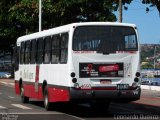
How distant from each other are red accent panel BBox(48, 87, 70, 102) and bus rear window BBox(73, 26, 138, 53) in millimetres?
1505

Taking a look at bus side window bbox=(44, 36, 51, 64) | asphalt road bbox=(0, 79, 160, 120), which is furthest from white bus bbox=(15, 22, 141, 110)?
bus side window bbox=(44, 36, 51, 64)

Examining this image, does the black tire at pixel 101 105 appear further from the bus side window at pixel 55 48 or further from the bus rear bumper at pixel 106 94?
the bus rear bumper at pixel 106 94

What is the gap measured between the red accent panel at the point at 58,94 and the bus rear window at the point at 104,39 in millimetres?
1505

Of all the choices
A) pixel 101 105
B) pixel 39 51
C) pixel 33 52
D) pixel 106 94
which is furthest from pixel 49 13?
pixel 106 94

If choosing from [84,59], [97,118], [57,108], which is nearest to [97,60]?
[84,59]

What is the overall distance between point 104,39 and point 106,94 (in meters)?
1.87

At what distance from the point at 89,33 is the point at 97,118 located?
9.26 feet

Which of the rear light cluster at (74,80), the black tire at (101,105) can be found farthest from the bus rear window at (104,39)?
the black tire at (101,105)

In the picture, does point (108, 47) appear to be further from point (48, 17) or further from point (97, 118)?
point (48, 17)

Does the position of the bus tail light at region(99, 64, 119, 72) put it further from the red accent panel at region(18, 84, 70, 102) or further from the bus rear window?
the red accent panel at region(18, 84, 70, 102)

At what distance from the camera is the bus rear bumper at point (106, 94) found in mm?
18812

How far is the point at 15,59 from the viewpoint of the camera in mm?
28000

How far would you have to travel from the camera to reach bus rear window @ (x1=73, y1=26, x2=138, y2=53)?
760 inches

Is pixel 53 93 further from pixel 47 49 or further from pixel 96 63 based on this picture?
pixel 96 63
